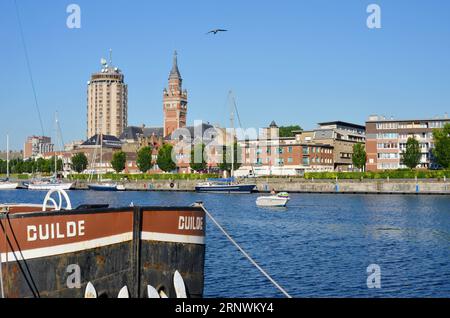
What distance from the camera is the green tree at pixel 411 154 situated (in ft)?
398

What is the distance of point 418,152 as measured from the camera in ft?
403

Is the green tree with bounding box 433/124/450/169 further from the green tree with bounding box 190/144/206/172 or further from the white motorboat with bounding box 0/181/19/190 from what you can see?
the white motorboat with bounding box 0/181/19/190

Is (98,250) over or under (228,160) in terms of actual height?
under

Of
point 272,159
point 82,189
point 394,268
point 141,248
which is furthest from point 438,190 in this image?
point 141,248

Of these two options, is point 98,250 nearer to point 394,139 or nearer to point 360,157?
point 360,157

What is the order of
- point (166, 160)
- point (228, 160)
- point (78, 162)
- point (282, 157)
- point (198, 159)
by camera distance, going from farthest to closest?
point (78, 162), point (166, 160), point (282, 157), point (198, 159), point (228, 160)

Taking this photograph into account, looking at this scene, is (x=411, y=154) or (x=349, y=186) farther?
(x=411, y=154)

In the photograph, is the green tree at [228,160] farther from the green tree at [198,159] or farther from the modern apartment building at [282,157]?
the modern apartment building at [282,157]

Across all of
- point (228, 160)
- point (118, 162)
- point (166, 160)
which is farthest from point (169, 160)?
point (118, 162)

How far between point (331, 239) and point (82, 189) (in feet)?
366

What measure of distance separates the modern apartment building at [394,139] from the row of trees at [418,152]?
3008 millimetres

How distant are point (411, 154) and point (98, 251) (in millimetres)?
117280

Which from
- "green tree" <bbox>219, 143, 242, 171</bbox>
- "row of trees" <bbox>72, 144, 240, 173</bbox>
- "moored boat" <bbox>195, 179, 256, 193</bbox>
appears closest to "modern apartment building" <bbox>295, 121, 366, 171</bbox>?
"green tree" <bbox>219, 143, 242, 171</bbox>
